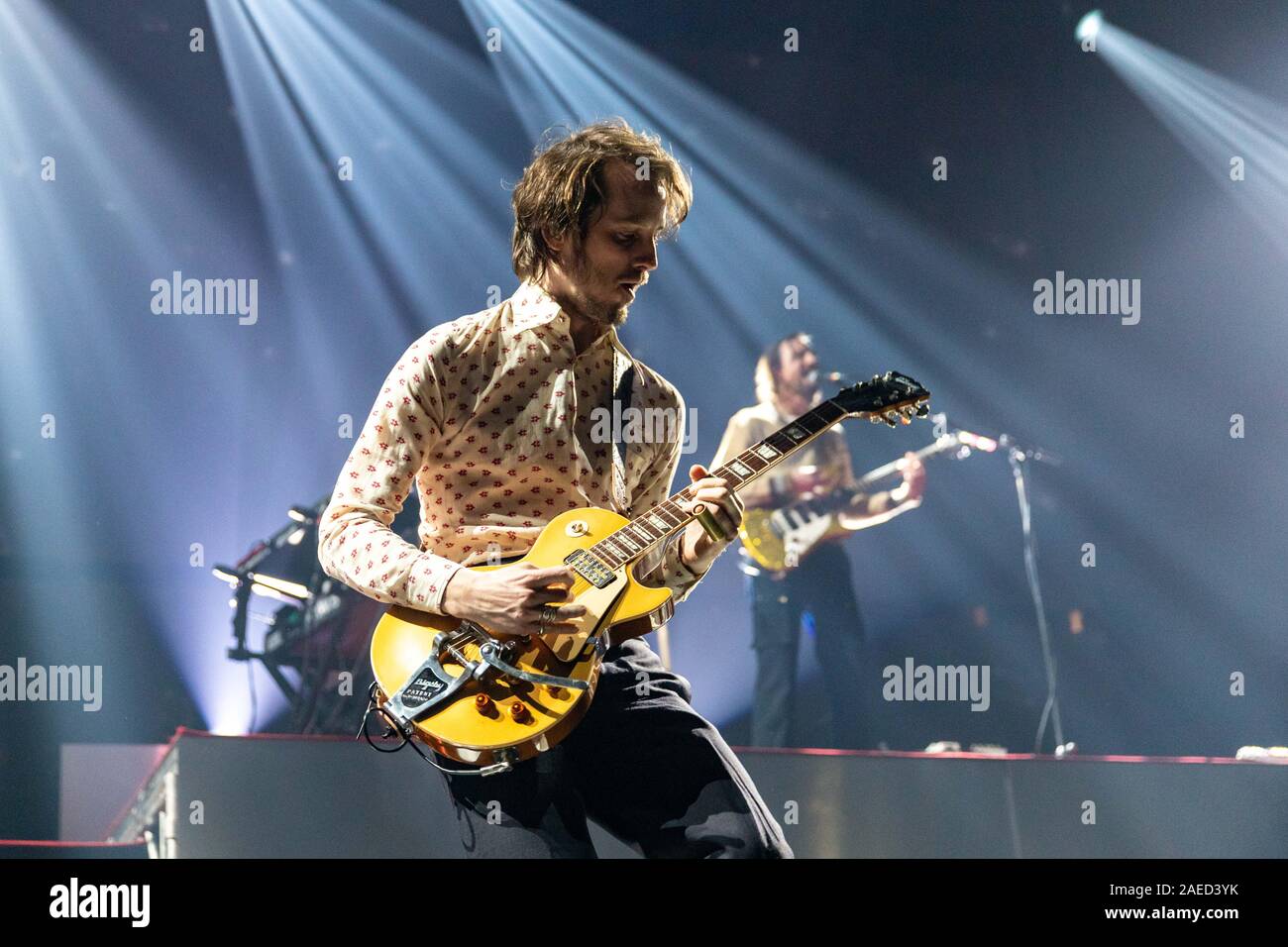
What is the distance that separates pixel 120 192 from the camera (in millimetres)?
5844

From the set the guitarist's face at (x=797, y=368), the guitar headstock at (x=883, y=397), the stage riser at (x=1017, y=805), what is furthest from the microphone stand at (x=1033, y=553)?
the guitar headstock at (x=883, y=397)

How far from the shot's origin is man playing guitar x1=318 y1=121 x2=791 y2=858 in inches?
84.0

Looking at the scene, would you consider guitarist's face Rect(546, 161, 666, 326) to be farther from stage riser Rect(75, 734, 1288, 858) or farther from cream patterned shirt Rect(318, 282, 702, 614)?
stage riser Rect(75, 734, 1288, 858)

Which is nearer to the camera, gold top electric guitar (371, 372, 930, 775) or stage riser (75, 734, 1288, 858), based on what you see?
gold top electric guitar (371, 372, 930, 775)

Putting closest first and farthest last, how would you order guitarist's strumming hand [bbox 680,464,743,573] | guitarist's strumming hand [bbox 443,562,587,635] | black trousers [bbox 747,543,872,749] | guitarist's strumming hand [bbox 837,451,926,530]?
1. guitarist's strumming hand [bbox 443,562,587,635]
2. guitarist's strumming hand [bbox 680,464,743,573]
3. black trousers [bbox 747,543,872,749]
4. guitarist's strumming hand [bbox 837,451,926,530]

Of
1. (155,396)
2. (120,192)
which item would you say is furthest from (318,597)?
(120,192)

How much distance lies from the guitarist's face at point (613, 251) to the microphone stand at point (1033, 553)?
396 cm

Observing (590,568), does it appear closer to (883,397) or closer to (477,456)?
(477,456)

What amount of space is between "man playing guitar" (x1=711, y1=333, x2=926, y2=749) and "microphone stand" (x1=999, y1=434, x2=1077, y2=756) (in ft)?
2.41

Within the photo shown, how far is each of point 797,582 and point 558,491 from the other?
3.57 m

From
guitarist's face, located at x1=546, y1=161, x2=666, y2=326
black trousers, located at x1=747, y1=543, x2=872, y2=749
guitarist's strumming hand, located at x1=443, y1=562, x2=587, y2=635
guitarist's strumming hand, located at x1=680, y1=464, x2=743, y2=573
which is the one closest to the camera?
guitarist's strumming hand, located at x1=443, y1=562, x2=587, y2=635

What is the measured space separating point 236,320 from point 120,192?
82 cm

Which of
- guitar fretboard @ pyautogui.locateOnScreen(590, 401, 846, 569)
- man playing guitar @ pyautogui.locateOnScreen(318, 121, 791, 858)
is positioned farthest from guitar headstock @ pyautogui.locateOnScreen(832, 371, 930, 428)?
man playing guitar @ pyautogui.locateOnScreen(318, 121, 791, 858)

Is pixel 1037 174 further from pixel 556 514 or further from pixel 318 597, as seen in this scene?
pixel 556 514
